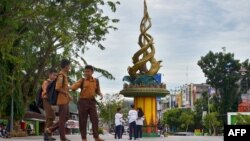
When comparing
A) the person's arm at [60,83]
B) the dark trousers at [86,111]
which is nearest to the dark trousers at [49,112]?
the person's arm at [60,83]

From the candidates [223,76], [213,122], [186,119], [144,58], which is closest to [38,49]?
[144,58]

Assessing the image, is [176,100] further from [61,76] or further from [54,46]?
[61,76]

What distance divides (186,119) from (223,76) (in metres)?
24.5

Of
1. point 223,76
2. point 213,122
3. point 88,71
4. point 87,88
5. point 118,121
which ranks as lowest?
point 213,122

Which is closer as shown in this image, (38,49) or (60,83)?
(60,83)

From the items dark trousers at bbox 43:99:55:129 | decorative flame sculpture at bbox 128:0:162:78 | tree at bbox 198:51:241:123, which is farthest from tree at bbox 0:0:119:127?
tree at bbox 198:51:241:123

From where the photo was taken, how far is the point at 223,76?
68.2 metres

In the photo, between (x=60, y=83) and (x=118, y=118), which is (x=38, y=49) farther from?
(x=60, y=83)


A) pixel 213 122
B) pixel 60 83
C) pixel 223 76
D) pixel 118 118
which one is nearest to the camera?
pixel 60 83

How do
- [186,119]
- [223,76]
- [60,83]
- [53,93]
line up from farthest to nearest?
[186,119] → [223,76] → [53,93] → [60,83]

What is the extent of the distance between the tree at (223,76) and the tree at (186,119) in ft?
70.3

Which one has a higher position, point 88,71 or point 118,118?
point 88,71

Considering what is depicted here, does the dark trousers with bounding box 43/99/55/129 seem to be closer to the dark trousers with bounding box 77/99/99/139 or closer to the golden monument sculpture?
the dark trousers with bounding box 77/99/99/139

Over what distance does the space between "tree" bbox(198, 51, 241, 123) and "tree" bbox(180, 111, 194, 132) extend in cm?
2143
